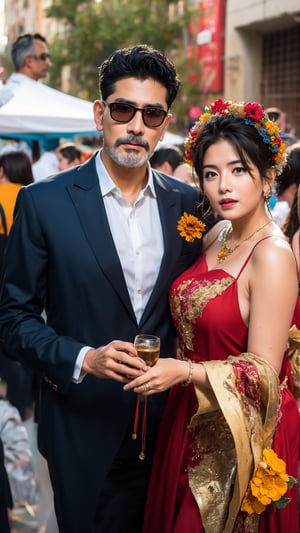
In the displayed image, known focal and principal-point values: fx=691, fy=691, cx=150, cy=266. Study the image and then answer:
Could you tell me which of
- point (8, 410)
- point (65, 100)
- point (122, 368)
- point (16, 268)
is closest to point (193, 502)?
point (122, 368)

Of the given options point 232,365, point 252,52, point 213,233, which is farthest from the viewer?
point 252,52

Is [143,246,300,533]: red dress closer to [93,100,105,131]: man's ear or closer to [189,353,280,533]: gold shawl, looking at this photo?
[189,353,280,533]: gold shawl

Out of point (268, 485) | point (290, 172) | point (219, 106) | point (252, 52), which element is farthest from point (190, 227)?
point (252, 52)

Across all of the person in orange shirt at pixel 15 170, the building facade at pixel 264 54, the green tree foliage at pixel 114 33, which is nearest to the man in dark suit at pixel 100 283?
the person in orange shirt at pixel 15 170

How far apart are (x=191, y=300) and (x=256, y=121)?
0.73 m

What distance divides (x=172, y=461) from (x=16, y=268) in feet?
3.16

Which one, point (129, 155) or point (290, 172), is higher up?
point (129, 155)

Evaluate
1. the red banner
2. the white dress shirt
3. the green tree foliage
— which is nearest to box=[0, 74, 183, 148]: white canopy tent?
the white dress shirt

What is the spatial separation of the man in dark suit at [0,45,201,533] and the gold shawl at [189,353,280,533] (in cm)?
34

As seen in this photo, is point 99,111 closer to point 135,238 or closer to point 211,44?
point 135,238

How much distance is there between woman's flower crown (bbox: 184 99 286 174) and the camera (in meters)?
2.67

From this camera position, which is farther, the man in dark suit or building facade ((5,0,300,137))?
building facade ((5,0,300,137))

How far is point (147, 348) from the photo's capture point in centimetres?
224

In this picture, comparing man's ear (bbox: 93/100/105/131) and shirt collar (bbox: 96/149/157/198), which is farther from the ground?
man's ear (bbox: 93/100/105/131)
